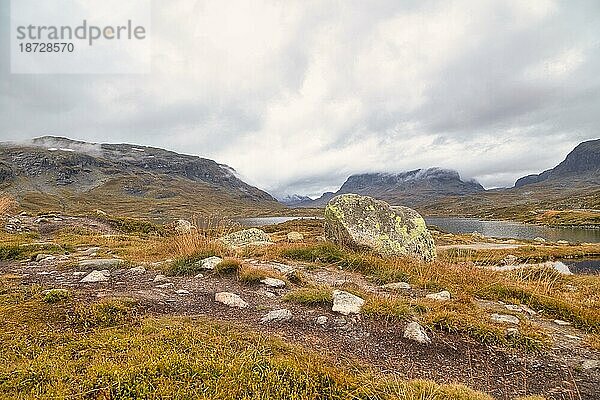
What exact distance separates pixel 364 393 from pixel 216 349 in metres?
1.96

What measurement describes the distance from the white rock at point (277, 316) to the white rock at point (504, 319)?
3.91 meters

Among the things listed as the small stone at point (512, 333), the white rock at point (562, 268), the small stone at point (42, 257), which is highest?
the small stone at point (42, 257)

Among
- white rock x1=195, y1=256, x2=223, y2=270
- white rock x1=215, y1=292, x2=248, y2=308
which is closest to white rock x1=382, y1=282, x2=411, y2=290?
white rock x1=215, y1=292, x2=248, y2=308

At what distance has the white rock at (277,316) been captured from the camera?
6.22 metres

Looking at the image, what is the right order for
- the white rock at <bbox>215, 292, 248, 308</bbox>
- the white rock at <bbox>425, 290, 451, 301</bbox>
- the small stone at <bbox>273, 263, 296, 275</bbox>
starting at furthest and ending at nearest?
the small stone at <bbox>273, 263, 296, 275</bbox>
the white rock at <bbox>425, 290, 451, 301</bbox>
the white rock at <bbox>215, 292, 248, 308</bbox>

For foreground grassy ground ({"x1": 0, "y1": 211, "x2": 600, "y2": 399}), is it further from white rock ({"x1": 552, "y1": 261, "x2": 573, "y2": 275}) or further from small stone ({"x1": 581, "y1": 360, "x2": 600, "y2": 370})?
white rock ({"x1": 552, "y1": 261, "x2": 573, "y2": 275})

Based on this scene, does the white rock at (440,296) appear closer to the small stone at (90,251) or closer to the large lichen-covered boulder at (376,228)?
the large lichen-covered boulder at (376,228)

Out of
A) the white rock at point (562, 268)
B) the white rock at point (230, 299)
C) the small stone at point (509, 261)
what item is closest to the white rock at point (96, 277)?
the white rock at point (230, 299)

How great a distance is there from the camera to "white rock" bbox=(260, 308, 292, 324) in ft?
20.4

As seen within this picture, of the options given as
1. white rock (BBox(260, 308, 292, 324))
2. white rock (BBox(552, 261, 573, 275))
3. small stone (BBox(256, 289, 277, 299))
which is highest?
small stone (BBox(256, 289, 277, 299))

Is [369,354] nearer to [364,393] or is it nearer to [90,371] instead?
[364,393]

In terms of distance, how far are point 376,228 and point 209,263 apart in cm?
795

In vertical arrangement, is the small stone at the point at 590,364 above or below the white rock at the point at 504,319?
below

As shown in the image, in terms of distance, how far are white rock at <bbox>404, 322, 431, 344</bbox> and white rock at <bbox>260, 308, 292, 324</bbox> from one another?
2074 millimetres
